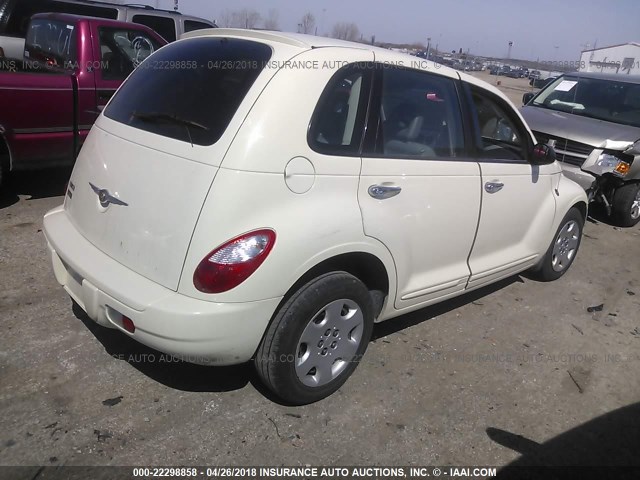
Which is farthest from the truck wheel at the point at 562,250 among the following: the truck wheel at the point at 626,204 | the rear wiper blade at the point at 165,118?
the rear wiper blade at the point at 165,118

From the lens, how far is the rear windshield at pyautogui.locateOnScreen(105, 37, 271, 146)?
256 cm

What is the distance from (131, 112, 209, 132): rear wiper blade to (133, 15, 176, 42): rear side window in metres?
7.23

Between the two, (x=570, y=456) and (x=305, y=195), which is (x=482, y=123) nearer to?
(x=305, y=195)

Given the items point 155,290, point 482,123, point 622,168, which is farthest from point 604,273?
point 155,290

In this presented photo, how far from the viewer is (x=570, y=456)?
8.96 feet

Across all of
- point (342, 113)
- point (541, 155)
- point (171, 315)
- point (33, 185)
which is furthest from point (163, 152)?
point (33, 185)

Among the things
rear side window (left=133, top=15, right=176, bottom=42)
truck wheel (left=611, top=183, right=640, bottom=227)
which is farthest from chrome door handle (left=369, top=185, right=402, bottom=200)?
rear side window (left=133, top=15, right=176, bottom=42)

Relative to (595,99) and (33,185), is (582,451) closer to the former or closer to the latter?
(595,99)

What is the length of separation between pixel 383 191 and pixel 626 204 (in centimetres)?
508

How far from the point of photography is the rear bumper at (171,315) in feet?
7.61

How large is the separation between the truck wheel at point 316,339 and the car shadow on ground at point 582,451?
2.79ft

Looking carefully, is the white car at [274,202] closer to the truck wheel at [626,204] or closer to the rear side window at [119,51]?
the rear side window at [119,51]

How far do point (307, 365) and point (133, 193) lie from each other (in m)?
1.20

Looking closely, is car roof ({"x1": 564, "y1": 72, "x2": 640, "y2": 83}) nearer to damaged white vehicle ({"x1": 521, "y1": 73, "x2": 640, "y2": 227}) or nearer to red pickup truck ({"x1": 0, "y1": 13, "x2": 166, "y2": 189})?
damaged white vehicle ({"x1": 521, "y1": 73, "x2": 640, "y2": 227})
